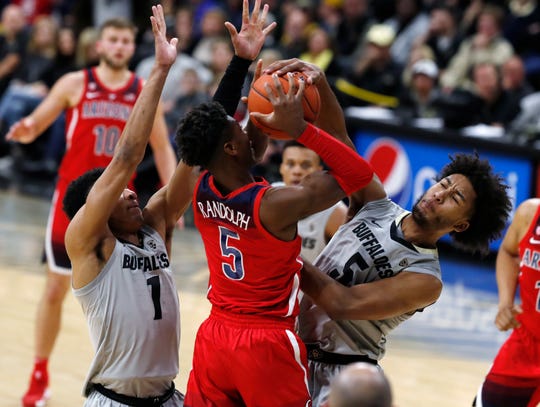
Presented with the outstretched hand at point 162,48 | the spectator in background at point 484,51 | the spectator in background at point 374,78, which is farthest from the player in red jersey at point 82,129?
the spectator in background at point 484,51

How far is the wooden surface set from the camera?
21.1 feet

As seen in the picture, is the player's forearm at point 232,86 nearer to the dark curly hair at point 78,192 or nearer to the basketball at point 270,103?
the basketball at point 270,103

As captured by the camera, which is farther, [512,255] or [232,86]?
[512,255]

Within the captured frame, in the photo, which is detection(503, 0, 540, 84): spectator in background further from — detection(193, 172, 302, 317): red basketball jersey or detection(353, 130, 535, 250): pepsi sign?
detection(193, 172, 302, 317): red basketball jersey

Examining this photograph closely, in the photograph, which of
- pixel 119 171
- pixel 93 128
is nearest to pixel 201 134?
pixel 119 171

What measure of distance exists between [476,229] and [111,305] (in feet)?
Answer: 5.12

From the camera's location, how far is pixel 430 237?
427cm

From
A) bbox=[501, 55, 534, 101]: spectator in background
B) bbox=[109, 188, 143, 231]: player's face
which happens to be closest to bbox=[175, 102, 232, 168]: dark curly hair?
bbox=[109, 188, 143, 231]: player's face

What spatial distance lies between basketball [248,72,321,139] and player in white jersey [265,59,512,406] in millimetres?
91

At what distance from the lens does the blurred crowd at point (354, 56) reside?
1058 cm

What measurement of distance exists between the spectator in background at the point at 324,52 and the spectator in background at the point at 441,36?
42.7 inches

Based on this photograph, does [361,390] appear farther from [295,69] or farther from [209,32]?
[209,32]

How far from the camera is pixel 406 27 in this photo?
42.6 ft

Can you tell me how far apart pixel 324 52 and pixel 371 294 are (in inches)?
332
